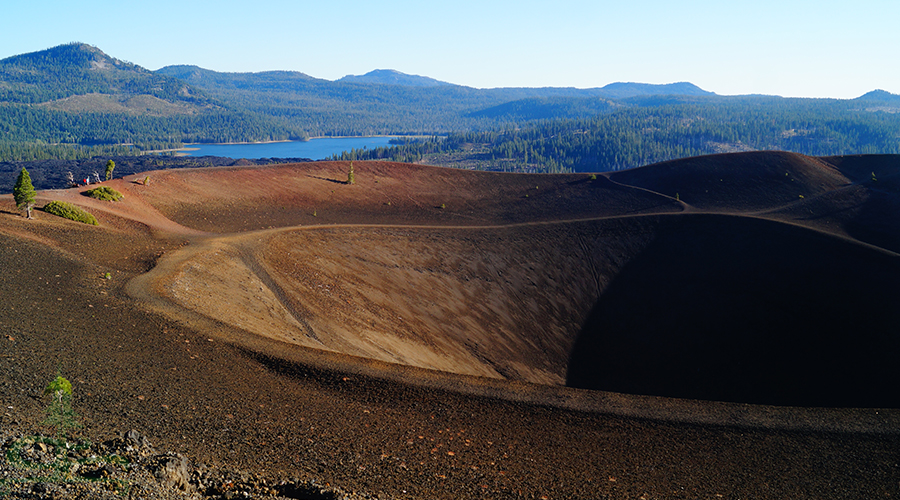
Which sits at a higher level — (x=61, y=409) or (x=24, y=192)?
(x=24, y=192)

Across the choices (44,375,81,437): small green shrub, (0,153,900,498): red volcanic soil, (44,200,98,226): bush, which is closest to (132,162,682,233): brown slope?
(0,153,900,498): red volcanic soil

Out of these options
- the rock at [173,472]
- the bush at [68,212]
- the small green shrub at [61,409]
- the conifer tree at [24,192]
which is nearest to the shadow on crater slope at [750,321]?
Result: the rock at [173,472]

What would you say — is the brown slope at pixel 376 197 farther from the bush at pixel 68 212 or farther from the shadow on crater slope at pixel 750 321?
the shadow on crater slope at pixel 750 321

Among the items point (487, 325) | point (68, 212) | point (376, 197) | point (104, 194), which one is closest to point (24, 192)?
point (68, 212)

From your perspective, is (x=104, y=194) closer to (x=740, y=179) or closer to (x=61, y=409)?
(x=61, y=409)

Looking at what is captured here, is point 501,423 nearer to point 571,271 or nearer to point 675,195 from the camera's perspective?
point 571,271

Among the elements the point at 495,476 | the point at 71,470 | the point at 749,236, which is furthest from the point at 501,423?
the point at 749,236

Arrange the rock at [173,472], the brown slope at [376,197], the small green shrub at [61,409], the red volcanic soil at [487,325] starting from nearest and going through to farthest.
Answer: the rock at [173,472] < the small green shrub at [61,409] < the red volcanic soil at [487,325] < the brown slope at [376,197]
